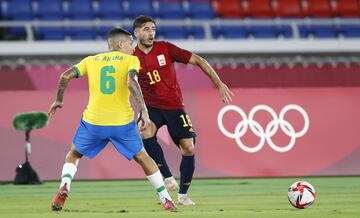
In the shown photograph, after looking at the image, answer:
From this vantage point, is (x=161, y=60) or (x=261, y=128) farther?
(x=261, y=128)

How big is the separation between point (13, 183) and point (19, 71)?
10.0 ft

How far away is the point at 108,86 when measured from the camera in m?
10.3

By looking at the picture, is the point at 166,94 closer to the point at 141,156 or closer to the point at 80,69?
the point at 141,156

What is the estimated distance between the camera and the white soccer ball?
1051 cm

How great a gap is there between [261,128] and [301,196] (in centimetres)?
806

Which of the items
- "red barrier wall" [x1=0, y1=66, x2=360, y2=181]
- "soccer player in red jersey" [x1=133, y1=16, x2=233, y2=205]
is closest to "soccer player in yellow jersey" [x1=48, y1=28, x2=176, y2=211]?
"soccer player in red jersey" [x1=133, y1=16, x2=233, y2=205]

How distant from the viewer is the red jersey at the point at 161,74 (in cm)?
1236

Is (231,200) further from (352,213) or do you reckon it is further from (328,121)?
(328,121)

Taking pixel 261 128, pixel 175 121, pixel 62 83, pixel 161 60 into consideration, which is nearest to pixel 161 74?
pixel 161 60

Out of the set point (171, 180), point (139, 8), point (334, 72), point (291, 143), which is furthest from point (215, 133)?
point (139, 8)

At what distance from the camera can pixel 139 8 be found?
26.3 m

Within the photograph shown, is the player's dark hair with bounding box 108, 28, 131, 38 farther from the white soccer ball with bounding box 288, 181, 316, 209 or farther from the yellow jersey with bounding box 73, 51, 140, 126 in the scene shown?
the white soccer ball with bounding box 288, 181, 316, 209

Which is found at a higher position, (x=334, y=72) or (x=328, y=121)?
(x=334, y=72)

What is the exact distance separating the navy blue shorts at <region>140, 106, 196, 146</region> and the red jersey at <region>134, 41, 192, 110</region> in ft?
0.24
